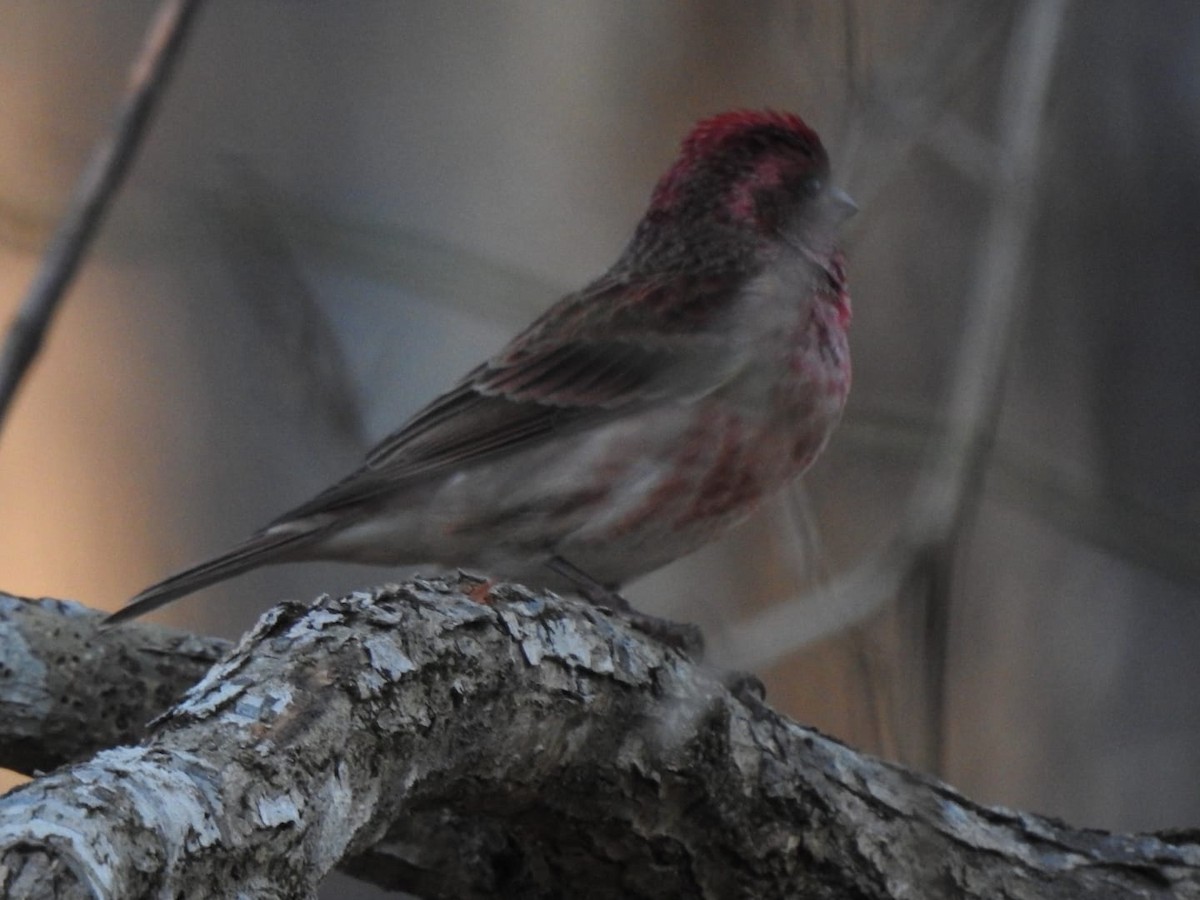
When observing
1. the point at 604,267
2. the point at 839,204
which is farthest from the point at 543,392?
the point at 604,267

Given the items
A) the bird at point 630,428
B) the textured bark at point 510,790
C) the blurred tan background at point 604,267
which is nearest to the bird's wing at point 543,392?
the bird at point 630,428

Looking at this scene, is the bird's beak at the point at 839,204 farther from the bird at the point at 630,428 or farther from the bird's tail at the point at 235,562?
the bird's tail at the point at 235,562

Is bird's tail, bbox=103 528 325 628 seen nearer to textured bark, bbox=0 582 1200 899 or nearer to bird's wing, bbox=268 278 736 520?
bird's wing, bbox=268 278 736 520

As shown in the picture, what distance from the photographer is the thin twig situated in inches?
113

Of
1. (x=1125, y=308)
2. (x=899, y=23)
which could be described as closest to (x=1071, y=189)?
(x=1125, y=308)

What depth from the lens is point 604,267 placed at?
6992mm

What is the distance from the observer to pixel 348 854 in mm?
2564

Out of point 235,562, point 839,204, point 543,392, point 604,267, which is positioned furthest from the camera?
point 604,267

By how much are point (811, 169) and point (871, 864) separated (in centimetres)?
227

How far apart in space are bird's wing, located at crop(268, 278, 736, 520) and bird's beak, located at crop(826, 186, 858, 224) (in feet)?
1.53

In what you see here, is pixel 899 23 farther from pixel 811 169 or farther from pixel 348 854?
pixel 348 854

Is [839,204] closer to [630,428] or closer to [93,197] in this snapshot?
[630,428]

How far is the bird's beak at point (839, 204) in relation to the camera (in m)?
4.06

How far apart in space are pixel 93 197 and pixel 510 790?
3.95 feet
